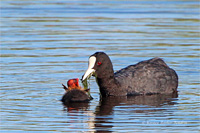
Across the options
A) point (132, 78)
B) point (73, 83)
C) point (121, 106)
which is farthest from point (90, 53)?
point (121, 106)

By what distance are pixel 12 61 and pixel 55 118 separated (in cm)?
521

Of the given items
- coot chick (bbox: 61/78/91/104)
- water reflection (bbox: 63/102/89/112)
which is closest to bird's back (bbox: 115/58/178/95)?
coot chick (bbox: 61/78/91/104)

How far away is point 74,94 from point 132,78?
137cm

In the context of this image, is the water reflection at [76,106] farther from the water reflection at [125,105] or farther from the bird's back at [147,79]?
the bird's back at [147,79]

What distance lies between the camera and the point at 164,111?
32.1 feet

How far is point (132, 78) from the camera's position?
11523mm

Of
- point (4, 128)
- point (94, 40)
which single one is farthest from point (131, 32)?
point (4, 128)

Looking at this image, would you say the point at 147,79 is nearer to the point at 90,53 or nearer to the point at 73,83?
the point at 73,83

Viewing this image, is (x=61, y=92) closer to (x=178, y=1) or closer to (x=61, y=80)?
(x=61, y=80)

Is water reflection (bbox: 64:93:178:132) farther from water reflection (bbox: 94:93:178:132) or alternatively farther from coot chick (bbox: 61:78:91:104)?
coot chick (bbox: 61:78:91:104)

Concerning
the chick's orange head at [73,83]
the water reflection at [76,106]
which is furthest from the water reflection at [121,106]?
the chick's orange head at [73,83]

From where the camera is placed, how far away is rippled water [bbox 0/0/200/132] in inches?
360

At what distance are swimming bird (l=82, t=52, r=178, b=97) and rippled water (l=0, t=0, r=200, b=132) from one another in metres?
0.25

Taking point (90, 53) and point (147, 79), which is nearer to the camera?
point (147, 79)
